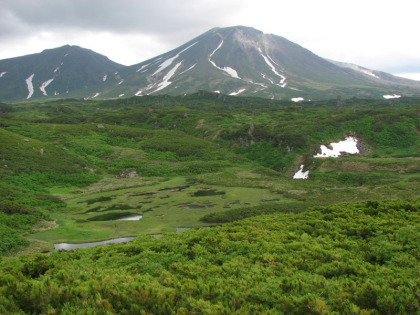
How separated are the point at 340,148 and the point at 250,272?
2574 inches

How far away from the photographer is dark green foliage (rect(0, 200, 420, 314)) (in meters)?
8.44

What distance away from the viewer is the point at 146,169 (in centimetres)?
5991

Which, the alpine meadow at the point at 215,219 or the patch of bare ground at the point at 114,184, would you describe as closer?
the alpine meadow at the point at 215,219

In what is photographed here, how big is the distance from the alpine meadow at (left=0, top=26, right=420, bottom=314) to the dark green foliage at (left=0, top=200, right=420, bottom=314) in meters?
0.06

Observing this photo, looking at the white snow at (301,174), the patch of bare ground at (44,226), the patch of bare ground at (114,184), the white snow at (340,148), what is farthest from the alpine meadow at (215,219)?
the white snow at (301,174)

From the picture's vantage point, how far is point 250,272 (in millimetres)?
11234

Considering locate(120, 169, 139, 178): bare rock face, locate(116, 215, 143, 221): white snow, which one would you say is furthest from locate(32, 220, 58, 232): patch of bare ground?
locate(120, 169, 139, 178): bare rock face

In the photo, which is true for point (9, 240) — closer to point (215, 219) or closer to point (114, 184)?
point (215, 219)

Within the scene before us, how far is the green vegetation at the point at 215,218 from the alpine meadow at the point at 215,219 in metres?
0.09

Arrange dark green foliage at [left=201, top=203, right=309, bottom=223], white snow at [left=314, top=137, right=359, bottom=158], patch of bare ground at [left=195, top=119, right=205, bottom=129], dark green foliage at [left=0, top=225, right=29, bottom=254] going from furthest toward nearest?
1. patch of bare ground at [left=195, top=119, right=205, bottom=129]
2. white snow at [left=314, top=137, right=359, bottom=158]
3. dark green foliage at [left=201, top=203, right=309, bottom=223]
4. dark green foliage at [left=0, top=225, right=29, bottom=254]

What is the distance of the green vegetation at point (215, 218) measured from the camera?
9023 millimetres

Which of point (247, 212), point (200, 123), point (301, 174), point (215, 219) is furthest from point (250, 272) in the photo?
point (200, 123)

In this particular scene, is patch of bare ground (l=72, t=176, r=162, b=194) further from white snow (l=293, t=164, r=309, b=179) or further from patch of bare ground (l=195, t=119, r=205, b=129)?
patch of bare ground (l=195, t=119, r=205, b=129)

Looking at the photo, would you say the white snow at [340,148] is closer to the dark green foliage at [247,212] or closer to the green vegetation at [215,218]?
the green vegetation at [215,218]
